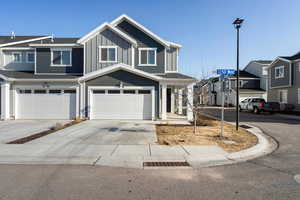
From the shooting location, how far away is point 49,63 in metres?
16.2

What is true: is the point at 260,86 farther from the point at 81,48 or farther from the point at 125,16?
the point at 81,48

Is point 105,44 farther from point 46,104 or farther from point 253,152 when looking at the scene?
point 253,152

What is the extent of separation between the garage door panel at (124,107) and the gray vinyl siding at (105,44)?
3163 mm

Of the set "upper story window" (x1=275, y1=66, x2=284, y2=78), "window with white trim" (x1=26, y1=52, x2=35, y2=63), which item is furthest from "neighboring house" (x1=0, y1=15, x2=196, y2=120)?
"upper story window" (x1=275, y1=66, x2=284, y2=78)

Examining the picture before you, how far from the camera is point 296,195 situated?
3.63 metres

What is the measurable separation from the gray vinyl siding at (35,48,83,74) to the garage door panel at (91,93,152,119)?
411 cm

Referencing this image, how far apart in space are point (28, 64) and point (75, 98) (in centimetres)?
748

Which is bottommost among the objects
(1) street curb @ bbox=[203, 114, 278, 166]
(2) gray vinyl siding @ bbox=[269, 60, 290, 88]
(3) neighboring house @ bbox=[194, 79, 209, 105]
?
(1) street curb @ bbox=[203, 114, 278, 166]

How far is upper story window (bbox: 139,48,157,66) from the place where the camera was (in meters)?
16.4

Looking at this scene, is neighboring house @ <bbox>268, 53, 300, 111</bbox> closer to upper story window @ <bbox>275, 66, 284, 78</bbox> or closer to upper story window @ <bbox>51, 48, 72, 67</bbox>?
upper story window @ <bbox>275, 66, 284, 78</bbox>

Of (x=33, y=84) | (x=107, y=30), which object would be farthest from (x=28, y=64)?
(x=107, y=30)

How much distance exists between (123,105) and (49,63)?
7926 mm

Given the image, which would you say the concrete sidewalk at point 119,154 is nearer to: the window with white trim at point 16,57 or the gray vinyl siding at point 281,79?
the window with white trim at point 16,57

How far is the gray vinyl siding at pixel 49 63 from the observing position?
16.2 metres
